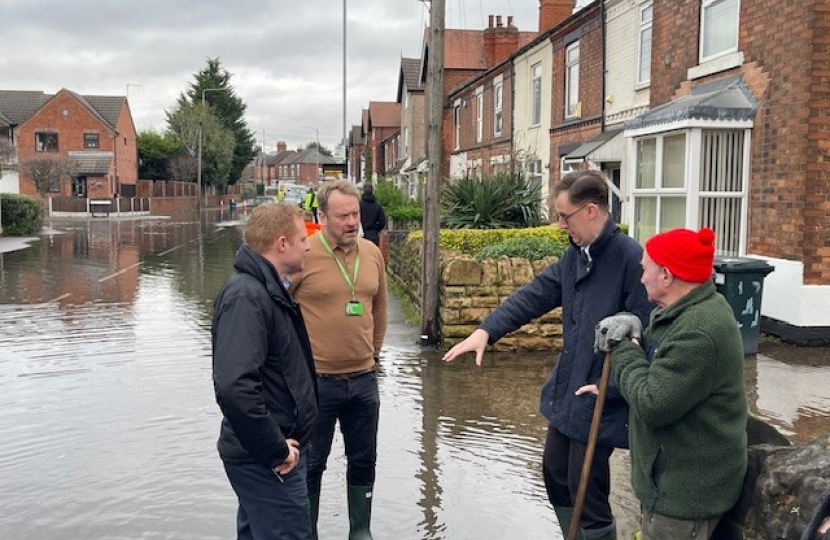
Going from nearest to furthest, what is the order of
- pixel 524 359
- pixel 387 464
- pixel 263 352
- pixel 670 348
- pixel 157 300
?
pixel 670 348 → pixel 263 352 → pixel 387 464 → pixel 524 359 → pixel 157 300

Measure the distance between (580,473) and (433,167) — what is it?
21.1 ft

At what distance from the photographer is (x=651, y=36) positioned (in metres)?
15.1

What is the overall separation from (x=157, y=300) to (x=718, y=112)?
30.8 ft

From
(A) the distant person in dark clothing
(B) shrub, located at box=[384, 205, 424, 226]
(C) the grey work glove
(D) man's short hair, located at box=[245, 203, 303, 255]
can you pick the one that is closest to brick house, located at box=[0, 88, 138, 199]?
(B) shrub, located at box=[384, 205, 424, 226]

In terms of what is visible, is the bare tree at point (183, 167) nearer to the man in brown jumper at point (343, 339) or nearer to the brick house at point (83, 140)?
the brick house at point (83, 140)

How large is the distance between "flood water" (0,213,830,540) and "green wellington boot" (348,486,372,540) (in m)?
0.23

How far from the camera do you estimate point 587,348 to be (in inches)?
153

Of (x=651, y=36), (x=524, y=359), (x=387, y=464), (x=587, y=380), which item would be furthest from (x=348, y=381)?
(x=651, y=36)

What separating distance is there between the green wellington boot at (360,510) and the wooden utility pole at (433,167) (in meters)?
5.50

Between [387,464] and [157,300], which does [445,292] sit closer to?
[387,464]

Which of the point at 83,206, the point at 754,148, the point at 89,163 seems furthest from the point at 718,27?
the point at 89,163

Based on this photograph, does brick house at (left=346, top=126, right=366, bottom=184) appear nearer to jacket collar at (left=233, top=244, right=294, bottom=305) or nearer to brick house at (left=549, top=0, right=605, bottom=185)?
brick house at (left=549, top=0, right=605, bottom=185)

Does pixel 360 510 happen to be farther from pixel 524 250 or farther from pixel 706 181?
pixel 706 181

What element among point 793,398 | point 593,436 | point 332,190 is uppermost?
point 332,190
